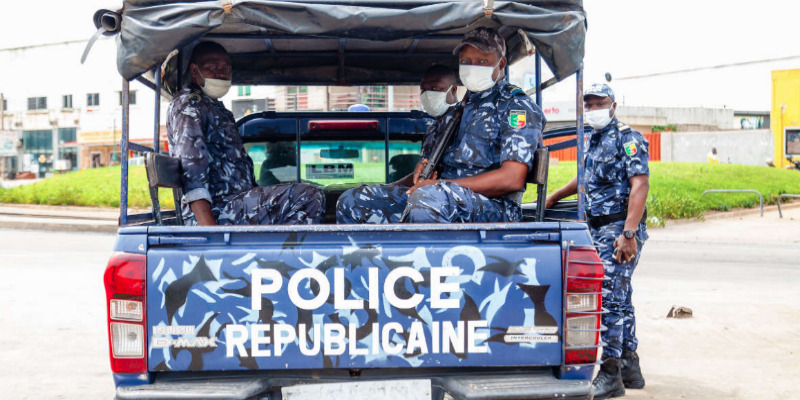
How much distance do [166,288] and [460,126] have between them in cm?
192

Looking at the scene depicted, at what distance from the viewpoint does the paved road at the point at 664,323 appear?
5457 mm

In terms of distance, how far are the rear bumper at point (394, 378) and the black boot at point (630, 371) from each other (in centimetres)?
227

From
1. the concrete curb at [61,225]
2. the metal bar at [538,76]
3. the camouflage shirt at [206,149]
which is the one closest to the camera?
A: the camouflage shirt at [206,149]

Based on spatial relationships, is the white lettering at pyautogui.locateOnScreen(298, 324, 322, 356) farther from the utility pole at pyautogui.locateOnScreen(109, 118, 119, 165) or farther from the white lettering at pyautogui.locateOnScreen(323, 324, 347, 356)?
the utility pole at pyautogui.locateOnScreen(109, 118, 119, 165)

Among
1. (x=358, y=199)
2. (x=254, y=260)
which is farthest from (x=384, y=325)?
(x=358, y=199)

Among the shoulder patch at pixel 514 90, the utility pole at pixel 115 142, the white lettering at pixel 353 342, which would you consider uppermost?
the utility pole at pixel 115 142

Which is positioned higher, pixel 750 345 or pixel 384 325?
pixel 384 325

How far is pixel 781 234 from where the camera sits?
52.7ft

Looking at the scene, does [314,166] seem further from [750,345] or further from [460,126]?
[750,345]

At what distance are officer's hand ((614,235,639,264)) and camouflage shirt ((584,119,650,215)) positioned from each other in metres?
0.29

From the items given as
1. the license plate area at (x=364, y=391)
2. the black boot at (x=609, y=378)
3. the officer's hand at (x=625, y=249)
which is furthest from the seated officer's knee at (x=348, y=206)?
the black boot at (x=609, y=378)

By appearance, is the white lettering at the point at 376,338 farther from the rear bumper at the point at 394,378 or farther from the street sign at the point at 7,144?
the street sign at the point at 7,144

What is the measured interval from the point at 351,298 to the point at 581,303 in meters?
0.94

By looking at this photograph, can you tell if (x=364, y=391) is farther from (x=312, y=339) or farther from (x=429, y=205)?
(x=429, y=205)
